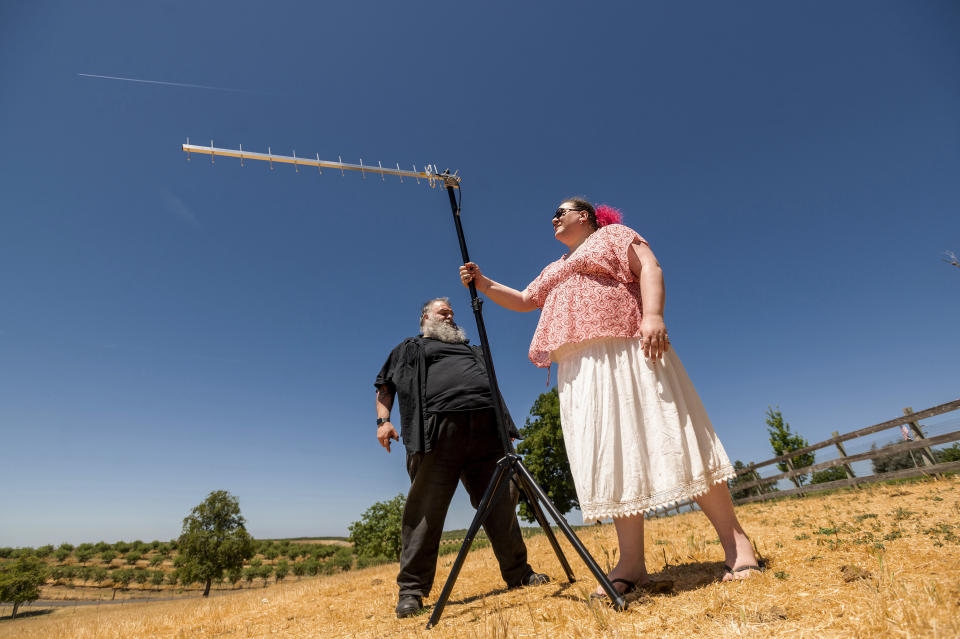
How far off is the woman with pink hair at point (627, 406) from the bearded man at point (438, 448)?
95 cm

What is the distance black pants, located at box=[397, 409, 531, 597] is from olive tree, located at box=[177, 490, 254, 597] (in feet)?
156

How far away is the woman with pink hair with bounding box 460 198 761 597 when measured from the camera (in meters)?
2.13

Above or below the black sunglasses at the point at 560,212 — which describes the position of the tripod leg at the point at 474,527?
below

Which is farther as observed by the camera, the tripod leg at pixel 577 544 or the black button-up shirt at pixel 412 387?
the black button-up shirt at pixel 412 387

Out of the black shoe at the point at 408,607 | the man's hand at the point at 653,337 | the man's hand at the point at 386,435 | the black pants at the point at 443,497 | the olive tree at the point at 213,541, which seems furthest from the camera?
the olive tree at the point at 213,541

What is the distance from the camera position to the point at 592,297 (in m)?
2.50

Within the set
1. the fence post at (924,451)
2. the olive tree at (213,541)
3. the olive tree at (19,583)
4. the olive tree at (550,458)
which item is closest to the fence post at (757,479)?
the fence post at (924,451)

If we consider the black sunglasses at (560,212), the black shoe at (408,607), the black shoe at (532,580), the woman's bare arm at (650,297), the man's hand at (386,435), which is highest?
the black sunglasses at (560,212)

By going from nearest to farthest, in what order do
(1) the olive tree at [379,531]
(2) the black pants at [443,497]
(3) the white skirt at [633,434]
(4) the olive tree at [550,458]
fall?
1. (3) the white skirt at [633,434]
2. (2) the black pants at [443,497]
3. (4) the olive tree at [550,458]
4. (1) the olive tree at [379,531]

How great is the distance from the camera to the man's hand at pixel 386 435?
11.2 ft

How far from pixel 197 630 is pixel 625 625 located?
4147mm

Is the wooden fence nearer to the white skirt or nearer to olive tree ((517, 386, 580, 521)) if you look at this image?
the white skirt

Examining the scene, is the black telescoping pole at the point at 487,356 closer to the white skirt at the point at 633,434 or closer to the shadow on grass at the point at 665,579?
the white skirt at the point at 633,434

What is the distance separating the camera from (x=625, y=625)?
1594 millimetres
